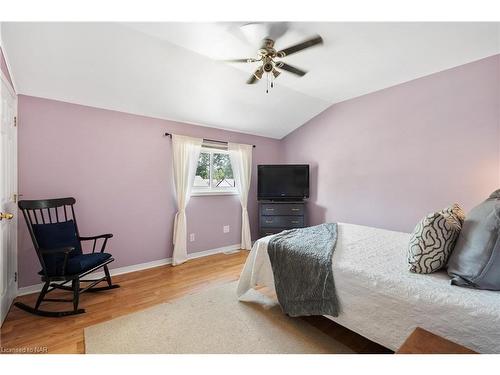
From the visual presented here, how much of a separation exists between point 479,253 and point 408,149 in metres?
2.05

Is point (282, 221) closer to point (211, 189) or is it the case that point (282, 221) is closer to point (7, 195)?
point (211, 189)

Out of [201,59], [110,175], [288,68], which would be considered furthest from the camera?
[110,175]

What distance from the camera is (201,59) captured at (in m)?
2.48

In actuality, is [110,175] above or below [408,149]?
below

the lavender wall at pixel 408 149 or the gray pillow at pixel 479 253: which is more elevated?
the lavender wall at pixel 408 149

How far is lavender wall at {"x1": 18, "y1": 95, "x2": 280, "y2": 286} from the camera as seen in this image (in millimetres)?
2457

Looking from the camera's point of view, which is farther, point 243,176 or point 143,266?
point 243,176

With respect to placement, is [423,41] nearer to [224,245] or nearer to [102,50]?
[102,50]

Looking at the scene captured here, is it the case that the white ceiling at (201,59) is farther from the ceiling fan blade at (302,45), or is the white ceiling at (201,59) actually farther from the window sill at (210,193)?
the window sill at (210,193)

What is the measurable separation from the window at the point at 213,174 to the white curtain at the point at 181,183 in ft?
0.86

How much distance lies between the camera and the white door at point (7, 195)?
1873 mm

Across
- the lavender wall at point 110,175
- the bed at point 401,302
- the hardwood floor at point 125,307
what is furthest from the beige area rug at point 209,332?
the lavender wall at point 110,175

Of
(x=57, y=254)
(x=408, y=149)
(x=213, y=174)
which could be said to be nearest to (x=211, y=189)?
(x=213, y=174)

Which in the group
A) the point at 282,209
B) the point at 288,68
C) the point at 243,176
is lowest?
the point at 282,209
